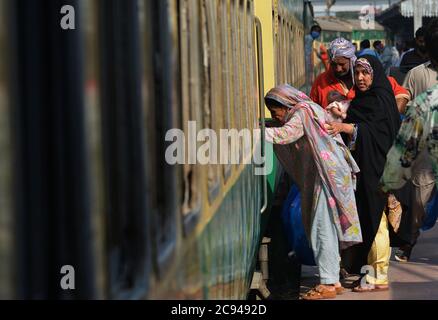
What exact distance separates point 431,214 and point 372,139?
2044 millimetres

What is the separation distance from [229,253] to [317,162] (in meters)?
2.84

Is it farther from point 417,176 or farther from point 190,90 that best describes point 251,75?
point 190,90

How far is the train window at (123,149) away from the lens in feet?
6.78

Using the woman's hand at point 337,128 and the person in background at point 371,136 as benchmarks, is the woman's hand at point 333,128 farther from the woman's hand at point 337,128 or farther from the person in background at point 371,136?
the person in background at point 371,136

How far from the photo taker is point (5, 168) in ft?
5.19

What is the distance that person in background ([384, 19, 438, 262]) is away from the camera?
203 inches

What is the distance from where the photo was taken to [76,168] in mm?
1867

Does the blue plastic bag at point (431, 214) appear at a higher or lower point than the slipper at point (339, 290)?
higher

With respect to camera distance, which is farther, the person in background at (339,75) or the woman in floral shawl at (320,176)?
the person in background at (339,75)

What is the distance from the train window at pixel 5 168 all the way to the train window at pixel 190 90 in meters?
1.23

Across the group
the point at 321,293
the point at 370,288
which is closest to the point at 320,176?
the point at 321,293

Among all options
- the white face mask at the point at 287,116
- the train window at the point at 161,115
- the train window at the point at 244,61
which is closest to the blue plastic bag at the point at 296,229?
the white face mask at the point at 287,116
